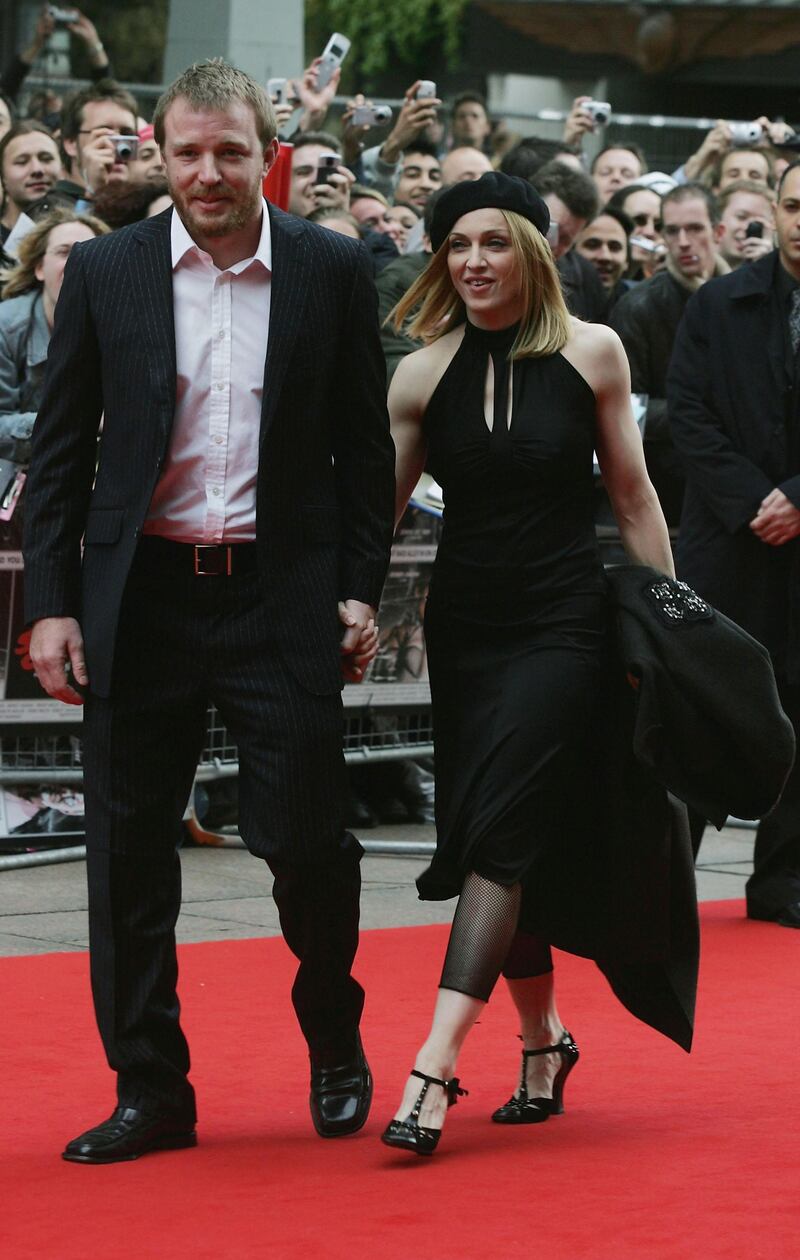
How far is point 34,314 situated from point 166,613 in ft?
12.2

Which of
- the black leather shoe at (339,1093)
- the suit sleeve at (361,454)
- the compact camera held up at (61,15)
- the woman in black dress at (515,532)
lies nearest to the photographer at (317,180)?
the compact camera held up at (61,15)

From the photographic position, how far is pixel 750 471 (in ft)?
24.0

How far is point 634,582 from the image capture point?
4.87 meters

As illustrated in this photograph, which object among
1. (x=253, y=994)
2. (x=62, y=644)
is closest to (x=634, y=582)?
(x=62, y=644)

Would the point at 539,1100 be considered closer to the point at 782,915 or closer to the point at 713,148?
the point at 782,915

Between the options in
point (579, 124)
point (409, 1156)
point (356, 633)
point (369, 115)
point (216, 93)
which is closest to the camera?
point (216, 93)

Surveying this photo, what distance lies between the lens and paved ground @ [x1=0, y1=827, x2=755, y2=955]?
6973 mm

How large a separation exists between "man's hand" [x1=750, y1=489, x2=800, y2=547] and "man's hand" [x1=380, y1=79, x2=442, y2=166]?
4.61 meters

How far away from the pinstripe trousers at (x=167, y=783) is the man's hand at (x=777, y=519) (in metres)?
3.01

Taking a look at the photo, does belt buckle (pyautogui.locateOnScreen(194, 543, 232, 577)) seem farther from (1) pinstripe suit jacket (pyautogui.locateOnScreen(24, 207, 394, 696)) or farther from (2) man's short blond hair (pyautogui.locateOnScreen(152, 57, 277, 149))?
(2) man's short blond hair (pyautogui.locateOnScreen(152, 57, 277, 149))

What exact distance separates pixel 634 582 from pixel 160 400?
3.73ft

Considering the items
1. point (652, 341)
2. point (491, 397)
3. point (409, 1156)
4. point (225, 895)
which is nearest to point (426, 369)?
point (491, 397)

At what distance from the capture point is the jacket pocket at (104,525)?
14.5 ft

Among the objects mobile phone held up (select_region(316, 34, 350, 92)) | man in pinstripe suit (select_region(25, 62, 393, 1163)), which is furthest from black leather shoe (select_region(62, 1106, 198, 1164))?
mobile phone held up (select_region(316, 34, 350, 92))
